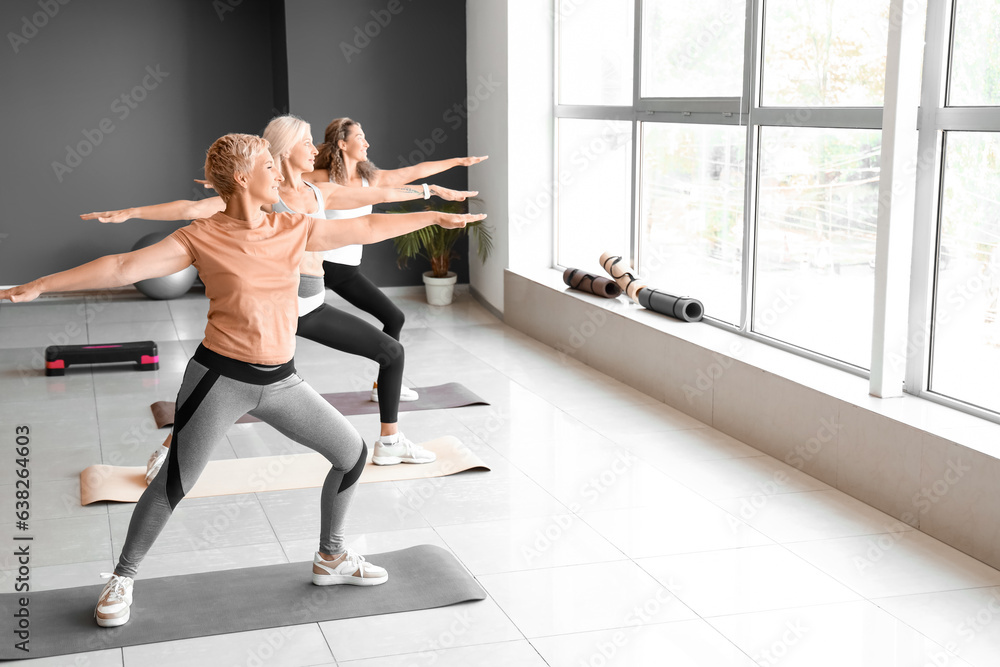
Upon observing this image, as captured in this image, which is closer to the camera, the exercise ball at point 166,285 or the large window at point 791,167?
the large window at point 791,167

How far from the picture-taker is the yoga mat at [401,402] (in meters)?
4.90

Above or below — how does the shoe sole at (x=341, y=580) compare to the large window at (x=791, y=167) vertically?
below

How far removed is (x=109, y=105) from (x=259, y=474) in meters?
5.14

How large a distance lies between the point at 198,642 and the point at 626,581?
1.23 m

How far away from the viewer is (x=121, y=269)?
246 centimetres

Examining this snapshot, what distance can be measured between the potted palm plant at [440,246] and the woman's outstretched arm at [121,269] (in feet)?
16.6

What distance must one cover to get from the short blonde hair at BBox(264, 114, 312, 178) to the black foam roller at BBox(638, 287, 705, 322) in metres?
2.39

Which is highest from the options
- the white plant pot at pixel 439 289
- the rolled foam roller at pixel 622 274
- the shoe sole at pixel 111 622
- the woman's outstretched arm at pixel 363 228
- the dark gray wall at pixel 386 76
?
the dark gray wall at pixel 386 76

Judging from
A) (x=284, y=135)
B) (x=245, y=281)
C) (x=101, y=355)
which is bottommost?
(x=101, y=355)

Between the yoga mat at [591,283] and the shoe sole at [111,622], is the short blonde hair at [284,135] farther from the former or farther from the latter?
the yoga mat at [591,283]

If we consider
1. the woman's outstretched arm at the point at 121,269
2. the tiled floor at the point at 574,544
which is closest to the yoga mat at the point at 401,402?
the tiled floor at the point at 574,544

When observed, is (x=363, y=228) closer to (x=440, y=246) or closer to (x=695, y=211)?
(x=695, y=211)

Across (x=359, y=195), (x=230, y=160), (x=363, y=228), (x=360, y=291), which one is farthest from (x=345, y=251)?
(x=230, y=160)

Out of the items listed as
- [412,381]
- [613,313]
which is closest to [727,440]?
[613,313]
